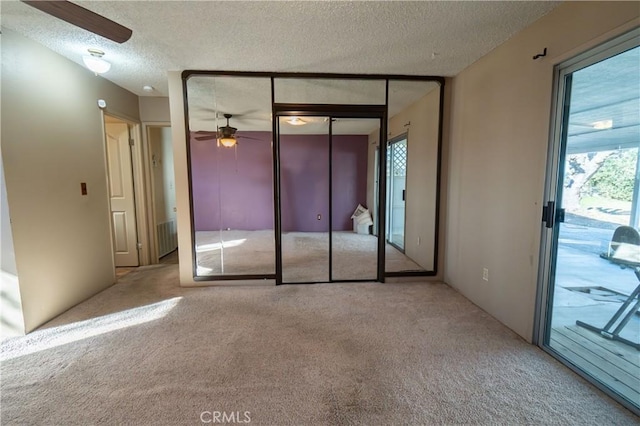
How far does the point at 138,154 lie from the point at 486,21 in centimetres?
441

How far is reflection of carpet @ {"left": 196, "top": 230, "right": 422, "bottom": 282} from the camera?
11.7 feet

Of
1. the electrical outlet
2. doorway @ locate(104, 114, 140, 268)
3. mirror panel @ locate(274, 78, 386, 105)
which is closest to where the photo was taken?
the electrical outlet

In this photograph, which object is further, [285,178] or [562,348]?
[285,178]

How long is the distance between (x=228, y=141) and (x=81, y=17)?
246cm

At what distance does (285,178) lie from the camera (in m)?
5.05

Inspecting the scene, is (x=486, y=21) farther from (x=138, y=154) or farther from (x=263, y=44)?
(x=138, y=154)

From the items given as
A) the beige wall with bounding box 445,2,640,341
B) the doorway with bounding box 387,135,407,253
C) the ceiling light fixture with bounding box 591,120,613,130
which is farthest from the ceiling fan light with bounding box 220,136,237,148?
the ceiling light fixture with bounding box 591,120,613,130

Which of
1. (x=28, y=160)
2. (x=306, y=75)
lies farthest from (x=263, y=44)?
(x=28, y=160)

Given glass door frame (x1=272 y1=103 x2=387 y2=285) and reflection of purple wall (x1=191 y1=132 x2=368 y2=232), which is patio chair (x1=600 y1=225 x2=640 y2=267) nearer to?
glass door frame (x1=272 y1=103 x2=387 y2=285)

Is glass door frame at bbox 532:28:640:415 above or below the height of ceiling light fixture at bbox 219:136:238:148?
below

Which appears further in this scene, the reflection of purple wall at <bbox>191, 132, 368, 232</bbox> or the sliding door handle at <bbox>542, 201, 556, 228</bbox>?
the reflection of purple wall at <bbox>191, 132, 368, 232</bbox>

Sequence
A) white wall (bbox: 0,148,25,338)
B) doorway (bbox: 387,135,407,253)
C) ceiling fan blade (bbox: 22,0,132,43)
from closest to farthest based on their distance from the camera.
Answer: ceiling fan blade (bbox: 22,0,132,43), white wall (bbox: 0,148,25,338), doorway (bbox: 387,135,407,253)

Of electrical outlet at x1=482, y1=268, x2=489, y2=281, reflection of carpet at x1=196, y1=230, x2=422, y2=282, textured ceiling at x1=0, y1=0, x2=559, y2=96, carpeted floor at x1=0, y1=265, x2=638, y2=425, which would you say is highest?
textured ceiling at x1=0, y1=0, x2=559, y2=96

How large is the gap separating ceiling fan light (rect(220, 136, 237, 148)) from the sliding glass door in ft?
2.30
